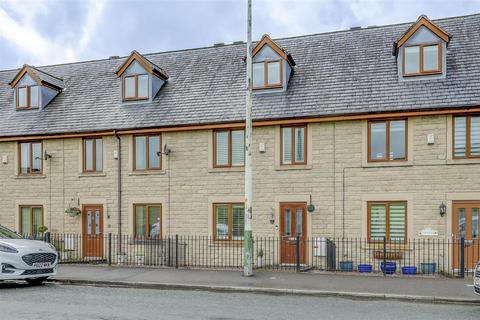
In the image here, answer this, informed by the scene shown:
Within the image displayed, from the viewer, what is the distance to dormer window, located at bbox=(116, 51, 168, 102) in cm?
2059

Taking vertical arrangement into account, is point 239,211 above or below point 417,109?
below

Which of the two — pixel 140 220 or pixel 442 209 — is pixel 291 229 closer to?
pixel 442 209

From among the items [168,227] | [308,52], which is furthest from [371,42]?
[168,227]

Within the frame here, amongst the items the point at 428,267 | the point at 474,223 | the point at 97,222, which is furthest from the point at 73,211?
the point at 474,223

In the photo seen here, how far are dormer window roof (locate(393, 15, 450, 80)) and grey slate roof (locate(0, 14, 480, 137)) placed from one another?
1.21 ft

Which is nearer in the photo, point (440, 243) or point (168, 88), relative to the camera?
point (440, 243)

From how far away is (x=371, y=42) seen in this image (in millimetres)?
19953

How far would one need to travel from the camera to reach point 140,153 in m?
19.9

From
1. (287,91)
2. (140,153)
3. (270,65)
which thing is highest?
(270,65)

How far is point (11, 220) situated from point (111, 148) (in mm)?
5371

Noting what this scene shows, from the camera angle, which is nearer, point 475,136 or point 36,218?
point 475,136

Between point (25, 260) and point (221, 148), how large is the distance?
26.5 feet

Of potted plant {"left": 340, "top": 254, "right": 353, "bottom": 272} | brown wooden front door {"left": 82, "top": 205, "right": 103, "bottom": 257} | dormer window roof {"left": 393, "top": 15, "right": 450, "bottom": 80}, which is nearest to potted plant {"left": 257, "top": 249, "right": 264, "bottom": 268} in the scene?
potted plant {"left": 340, "top": 254, "right": 353, "bottom": 272}

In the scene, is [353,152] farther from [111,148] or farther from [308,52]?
[111,148]
